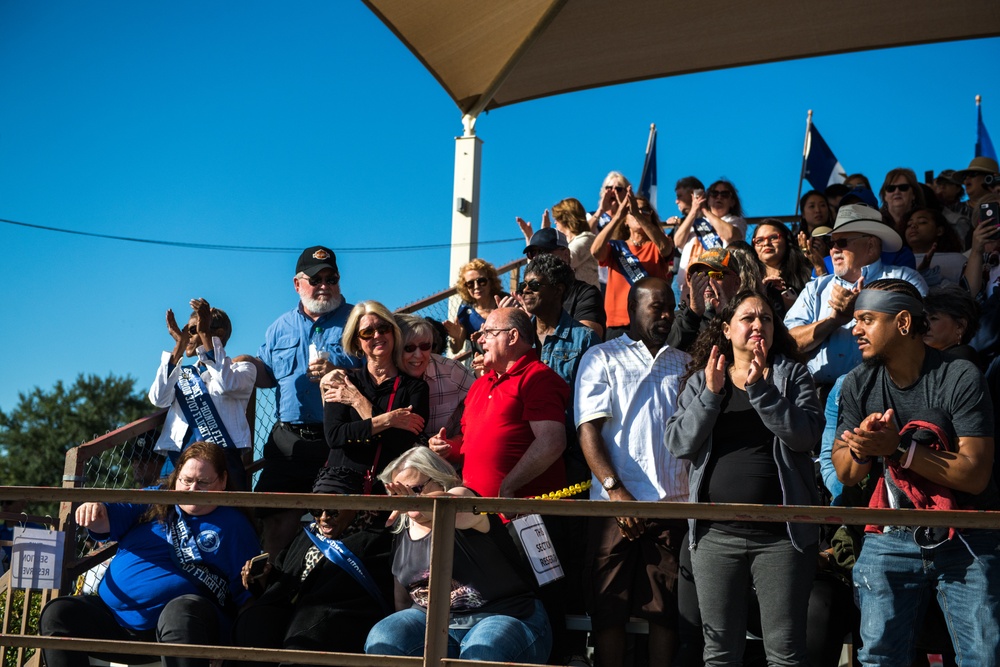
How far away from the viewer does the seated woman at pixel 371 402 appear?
18.3 ft

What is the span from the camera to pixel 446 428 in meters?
6.02

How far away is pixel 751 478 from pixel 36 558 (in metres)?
3.01

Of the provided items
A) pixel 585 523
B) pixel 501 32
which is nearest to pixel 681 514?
pixel 585 523

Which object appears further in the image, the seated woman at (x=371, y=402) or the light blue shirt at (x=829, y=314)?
the light blue shirt at (x=829, y=314)

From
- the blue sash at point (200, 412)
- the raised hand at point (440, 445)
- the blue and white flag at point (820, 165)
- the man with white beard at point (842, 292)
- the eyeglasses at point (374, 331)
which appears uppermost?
the blue and white flag at point (820, 165)

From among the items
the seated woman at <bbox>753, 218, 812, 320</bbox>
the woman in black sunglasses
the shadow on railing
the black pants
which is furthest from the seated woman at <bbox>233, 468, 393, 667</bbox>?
the woman in black sunglasses

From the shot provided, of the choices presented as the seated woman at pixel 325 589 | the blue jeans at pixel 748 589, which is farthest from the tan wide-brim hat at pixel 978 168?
the seated woman at pixel 325 589

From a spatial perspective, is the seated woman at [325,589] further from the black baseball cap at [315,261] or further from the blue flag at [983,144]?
→ the blue flag at [983,144]

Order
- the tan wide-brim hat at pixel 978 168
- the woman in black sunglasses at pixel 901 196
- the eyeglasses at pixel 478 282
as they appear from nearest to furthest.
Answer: the eyeglasses at pixel 478 282 < the woman in black sunglasses at pixel 901 196 < the tan wide-brim hat at pixel 978 168

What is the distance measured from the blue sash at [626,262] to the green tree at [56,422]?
124 ft

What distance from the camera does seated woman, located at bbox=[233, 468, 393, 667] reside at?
4.91 metres

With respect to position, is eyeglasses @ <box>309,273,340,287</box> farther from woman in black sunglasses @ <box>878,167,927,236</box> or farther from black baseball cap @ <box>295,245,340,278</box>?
woman in black sunglasses @ <box>878,167,927,236</box>

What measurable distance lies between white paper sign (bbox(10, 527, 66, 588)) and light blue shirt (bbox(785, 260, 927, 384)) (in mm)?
3687

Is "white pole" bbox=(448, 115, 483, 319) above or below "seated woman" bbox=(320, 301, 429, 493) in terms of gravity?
above
